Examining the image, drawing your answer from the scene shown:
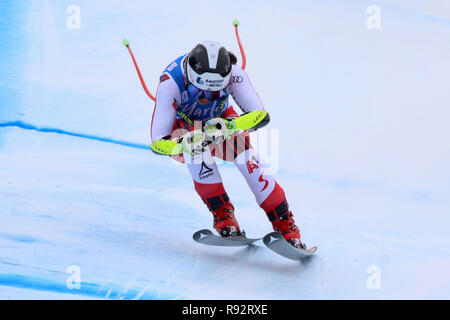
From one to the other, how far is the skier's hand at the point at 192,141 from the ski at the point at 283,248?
2.39ft

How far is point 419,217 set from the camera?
5641 millimetres

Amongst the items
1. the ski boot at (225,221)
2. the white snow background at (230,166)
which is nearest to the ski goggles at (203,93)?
the ski boot at (225,221)

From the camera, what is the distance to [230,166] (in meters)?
6.64

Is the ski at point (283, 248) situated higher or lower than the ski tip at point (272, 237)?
lower

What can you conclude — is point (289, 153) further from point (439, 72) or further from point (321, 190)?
point (439, 72)

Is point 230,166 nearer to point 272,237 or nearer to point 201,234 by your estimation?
point 201,234

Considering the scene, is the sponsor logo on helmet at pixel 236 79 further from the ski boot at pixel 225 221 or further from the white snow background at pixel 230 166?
the white snow background at pixel 230 166

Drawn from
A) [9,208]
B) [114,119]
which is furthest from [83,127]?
[9,208]

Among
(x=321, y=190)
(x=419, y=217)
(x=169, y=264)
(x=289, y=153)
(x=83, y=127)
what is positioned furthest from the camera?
(x=83, y=127)

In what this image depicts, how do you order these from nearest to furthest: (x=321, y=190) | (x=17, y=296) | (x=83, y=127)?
(x=17, y=296), (x=321, y=190), (x=83, y=127)

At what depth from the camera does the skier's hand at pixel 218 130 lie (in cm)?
453

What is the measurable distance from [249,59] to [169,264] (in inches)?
137

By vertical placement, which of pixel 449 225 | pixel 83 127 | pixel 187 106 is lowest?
pixel 449 225

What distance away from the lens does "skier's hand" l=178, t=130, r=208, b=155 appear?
4523 millimetres
